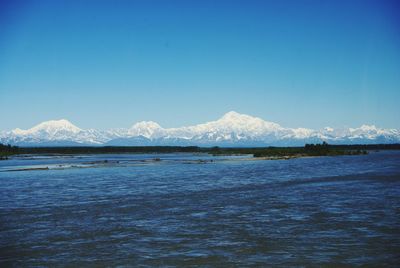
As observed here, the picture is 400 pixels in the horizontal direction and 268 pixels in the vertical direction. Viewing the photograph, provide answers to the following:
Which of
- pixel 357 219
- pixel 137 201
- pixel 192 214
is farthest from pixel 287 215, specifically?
pixel 137 201

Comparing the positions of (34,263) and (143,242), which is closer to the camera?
(34,263)

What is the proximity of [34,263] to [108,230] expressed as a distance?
5.65 meters

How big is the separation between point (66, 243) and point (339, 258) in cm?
1174

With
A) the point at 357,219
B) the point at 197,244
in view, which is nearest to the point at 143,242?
the point at 197,244

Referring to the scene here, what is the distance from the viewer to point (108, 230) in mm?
21406

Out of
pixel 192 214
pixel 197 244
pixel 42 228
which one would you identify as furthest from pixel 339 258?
pixel 42 228

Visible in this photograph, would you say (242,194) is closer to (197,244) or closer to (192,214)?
(192,214)

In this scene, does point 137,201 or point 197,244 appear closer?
point 197,244

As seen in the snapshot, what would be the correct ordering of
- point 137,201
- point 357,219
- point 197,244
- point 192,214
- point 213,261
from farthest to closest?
point 137,201
point 192,214
point 357,219
point 197,244
point 213,261

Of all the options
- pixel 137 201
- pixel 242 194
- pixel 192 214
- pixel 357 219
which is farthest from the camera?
pixel 242 194

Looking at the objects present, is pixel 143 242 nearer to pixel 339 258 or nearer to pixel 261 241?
pixel 261 241

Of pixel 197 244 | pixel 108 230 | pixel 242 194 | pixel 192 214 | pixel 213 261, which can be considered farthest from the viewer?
pixel 242 194

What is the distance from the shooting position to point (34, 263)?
16000 millimetres

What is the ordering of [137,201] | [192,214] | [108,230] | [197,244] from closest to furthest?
[197,244] → [108,230] → [192,214] → [137,201]
